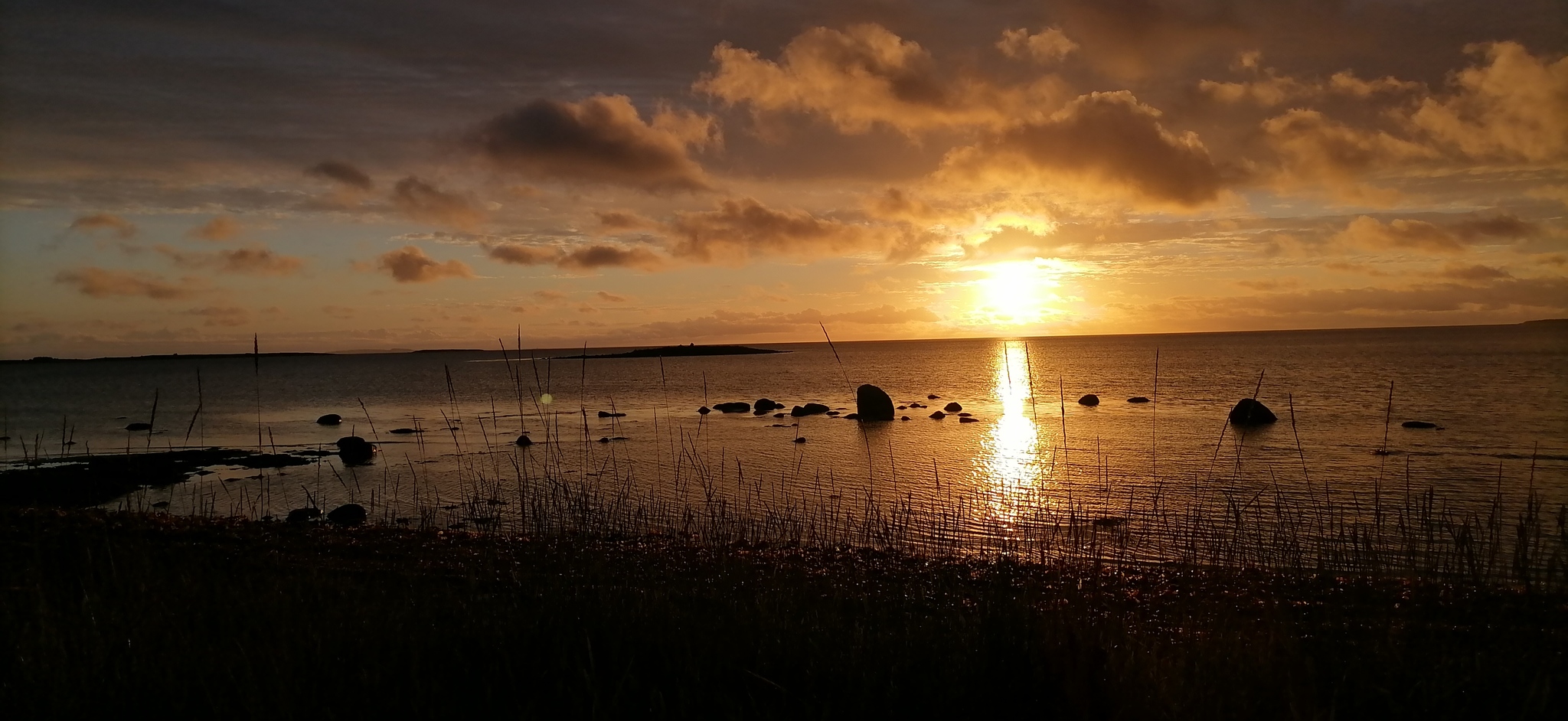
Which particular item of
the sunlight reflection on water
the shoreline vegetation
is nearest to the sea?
the sunlight reflection on water

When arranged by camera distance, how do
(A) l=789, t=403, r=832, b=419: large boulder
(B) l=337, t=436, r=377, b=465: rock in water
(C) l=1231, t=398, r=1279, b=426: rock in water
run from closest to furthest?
(B) l=337, t=436, r=377, b=465: rock in water, (C) l=1231, t=398, r=1279, b=426: rock in water, (A) l=789, t=403, r=832, b=419: large boulder

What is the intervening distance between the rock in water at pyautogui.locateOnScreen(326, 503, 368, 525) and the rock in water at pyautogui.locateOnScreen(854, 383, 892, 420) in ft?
111

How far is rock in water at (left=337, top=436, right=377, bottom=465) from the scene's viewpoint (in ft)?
123

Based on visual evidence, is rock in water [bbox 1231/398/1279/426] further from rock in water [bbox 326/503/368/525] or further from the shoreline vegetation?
rock in water [bbox 326/503/368/525]

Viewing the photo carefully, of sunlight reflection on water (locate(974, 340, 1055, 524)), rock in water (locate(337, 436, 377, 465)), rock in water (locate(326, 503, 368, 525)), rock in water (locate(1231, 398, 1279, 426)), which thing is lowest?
sunlight reflection on water (locate(974, 340, 1055, 524))

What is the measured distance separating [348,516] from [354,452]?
1702cm

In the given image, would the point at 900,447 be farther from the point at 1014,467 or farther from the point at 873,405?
the point at 873,405

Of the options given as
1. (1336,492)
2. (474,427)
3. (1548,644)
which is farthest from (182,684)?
(474,427)

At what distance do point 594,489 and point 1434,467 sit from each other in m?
29.7

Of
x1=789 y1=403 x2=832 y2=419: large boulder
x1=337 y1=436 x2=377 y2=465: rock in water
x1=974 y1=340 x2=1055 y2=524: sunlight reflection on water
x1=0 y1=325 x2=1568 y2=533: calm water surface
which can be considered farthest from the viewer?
x1=789 y1=403 x2=832 y2=419: large boulder

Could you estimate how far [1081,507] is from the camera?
2359 centimetres

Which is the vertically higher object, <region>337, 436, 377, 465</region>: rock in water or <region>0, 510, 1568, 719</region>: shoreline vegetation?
<region>0, 510, 1568, 719</region>: shoreline vegetation

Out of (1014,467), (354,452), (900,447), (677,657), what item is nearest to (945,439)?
(900,447)

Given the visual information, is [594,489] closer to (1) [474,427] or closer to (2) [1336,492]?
(2) [1336,492]
